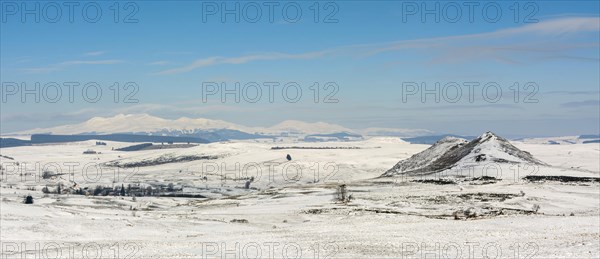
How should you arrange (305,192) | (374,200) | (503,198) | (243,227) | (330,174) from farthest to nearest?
(330,174) → (305,192) → (374,200) → (503,198) → (243,227)

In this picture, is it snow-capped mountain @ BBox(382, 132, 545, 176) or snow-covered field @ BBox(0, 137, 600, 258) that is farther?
snow-capped mountain @ BBox(382, 132, 545, 176)

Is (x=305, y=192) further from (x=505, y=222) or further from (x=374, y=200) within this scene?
(x=505, y=222)

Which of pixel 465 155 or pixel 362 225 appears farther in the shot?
pixel 465 155

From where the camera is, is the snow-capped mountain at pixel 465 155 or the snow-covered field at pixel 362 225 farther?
the snow-capped mountain at pixel 465 155

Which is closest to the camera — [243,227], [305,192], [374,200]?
[243,227]

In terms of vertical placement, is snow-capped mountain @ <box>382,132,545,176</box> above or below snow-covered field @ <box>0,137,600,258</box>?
above

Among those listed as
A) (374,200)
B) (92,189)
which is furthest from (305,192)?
(92,189)

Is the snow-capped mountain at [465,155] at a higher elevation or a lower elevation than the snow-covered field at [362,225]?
higher

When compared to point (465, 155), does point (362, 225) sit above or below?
below
